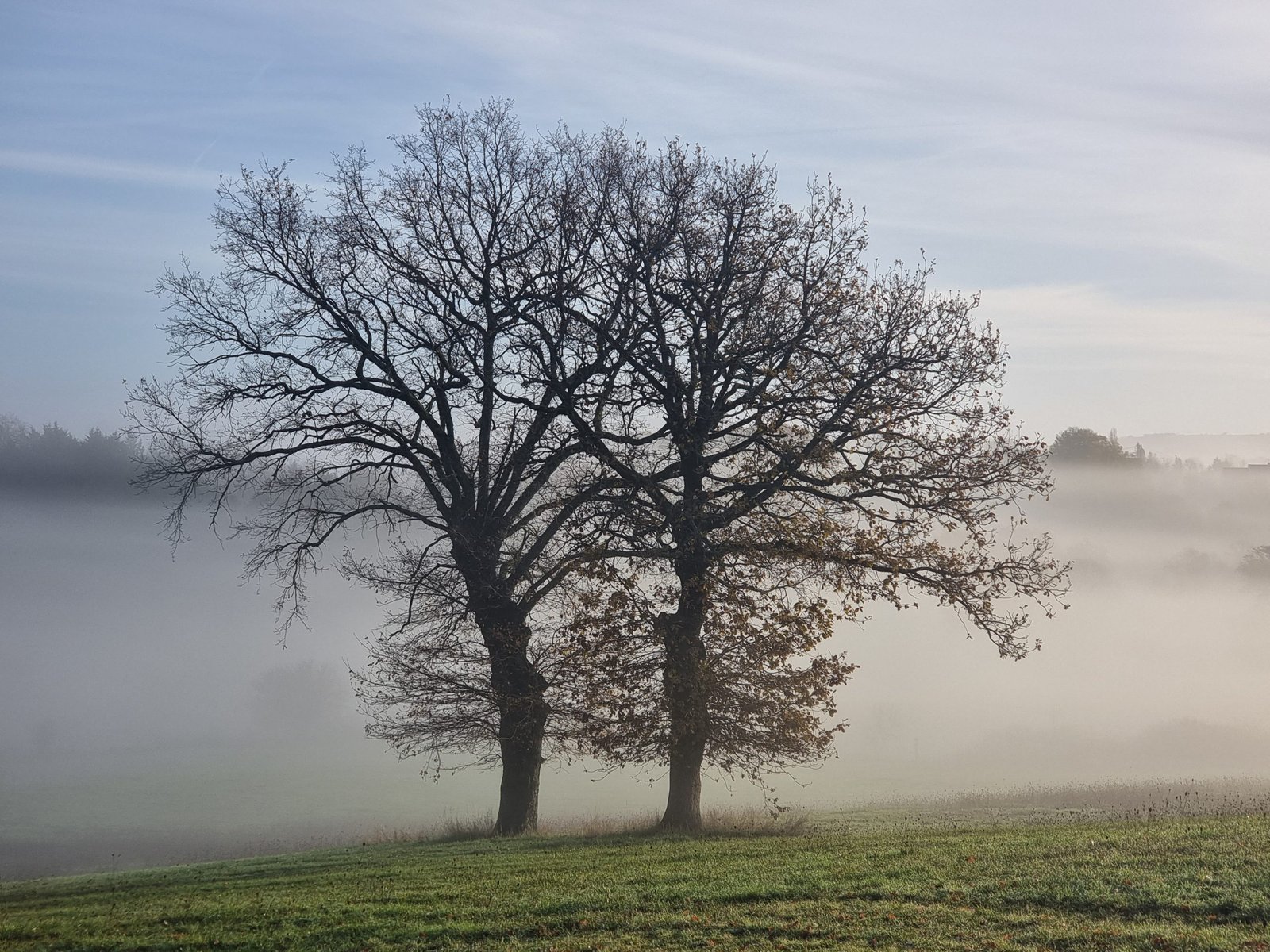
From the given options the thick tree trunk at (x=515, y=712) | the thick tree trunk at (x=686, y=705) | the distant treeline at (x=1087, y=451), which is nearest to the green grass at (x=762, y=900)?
the thick tree trunk at (x=686, y=705)

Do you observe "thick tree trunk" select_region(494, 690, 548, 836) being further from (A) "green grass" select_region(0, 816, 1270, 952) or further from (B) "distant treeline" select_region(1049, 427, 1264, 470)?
(B) "distant treeline" select_region(1049, 427, 1264, 470)

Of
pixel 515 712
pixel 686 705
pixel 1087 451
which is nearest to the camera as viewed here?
pixel 686 705

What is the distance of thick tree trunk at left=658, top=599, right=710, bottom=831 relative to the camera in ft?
71.5

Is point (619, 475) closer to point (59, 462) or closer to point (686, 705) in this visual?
point (686, 705)

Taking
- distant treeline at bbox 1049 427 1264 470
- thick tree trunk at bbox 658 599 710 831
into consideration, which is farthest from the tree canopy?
distant treeline at bbox 1049 427 1264 470

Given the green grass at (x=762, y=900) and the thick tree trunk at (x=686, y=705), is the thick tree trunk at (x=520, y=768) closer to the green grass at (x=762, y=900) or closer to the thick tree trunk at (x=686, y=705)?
the thick tree trunk at (x=686, y=705)

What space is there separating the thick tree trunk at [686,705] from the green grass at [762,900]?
3.85 metres

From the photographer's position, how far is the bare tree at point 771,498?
72.0 feet

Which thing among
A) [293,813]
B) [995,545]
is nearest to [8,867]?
[293,813]

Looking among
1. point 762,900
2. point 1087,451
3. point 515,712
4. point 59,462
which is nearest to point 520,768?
point 515,712

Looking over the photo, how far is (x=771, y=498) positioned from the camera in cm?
2339

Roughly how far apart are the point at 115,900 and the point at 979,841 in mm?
13879

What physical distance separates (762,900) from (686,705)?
9206 millimetres

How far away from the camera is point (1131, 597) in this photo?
102 meters
